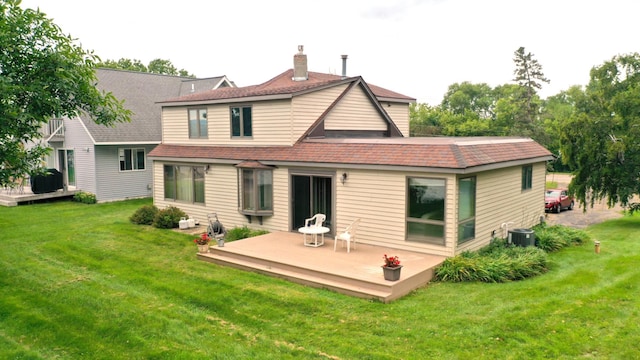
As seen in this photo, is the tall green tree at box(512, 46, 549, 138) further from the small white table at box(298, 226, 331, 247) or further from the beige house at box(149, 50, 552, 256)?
the small white table at box(298, 226, 331, 247)

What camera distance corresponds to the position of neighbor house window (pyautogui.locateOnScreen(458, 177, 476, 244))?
11.4 meters

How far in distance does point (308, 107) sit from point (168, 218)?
6093mm

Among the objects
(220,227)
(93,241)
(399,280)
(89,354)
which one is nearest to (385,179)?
(399,280)

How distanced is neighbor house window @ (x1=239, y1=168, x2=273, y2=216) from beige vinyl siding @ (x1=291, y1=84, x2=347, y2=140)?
4.45 ft

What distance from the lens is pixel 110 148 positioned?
2312 centimetres

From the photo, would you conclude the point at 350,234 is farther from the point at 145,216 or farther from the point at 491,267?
the point at 145,216

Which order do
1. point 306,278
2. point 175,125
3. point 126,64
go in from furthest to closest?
point 126,64 → point 175,125 → point 306,278

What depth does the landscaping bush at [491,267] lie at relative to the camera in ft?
34.1

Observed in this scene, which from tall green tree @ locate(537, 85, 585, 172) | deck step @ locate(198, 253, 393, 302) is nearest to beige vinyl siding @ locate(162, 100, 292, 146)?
deck step @ locate(198, 253, 393, 302)

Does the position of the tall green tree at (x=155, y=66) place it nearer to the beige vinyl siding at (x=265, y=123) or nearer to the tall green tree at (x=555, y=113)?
the tall green tree at (x=555, y=113)

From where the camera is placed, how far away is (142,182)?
24500 mm

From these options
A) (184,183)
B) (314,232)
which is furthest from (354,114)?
(184,183)

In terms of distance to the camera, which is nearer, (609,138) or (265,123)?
(265,123)

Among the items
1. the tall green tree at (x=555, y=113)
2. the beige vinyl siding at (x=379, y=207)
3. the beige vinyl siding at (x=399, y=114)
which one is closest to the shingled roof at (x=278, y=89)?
the beige vinyl siding at (x=399, y=114)
